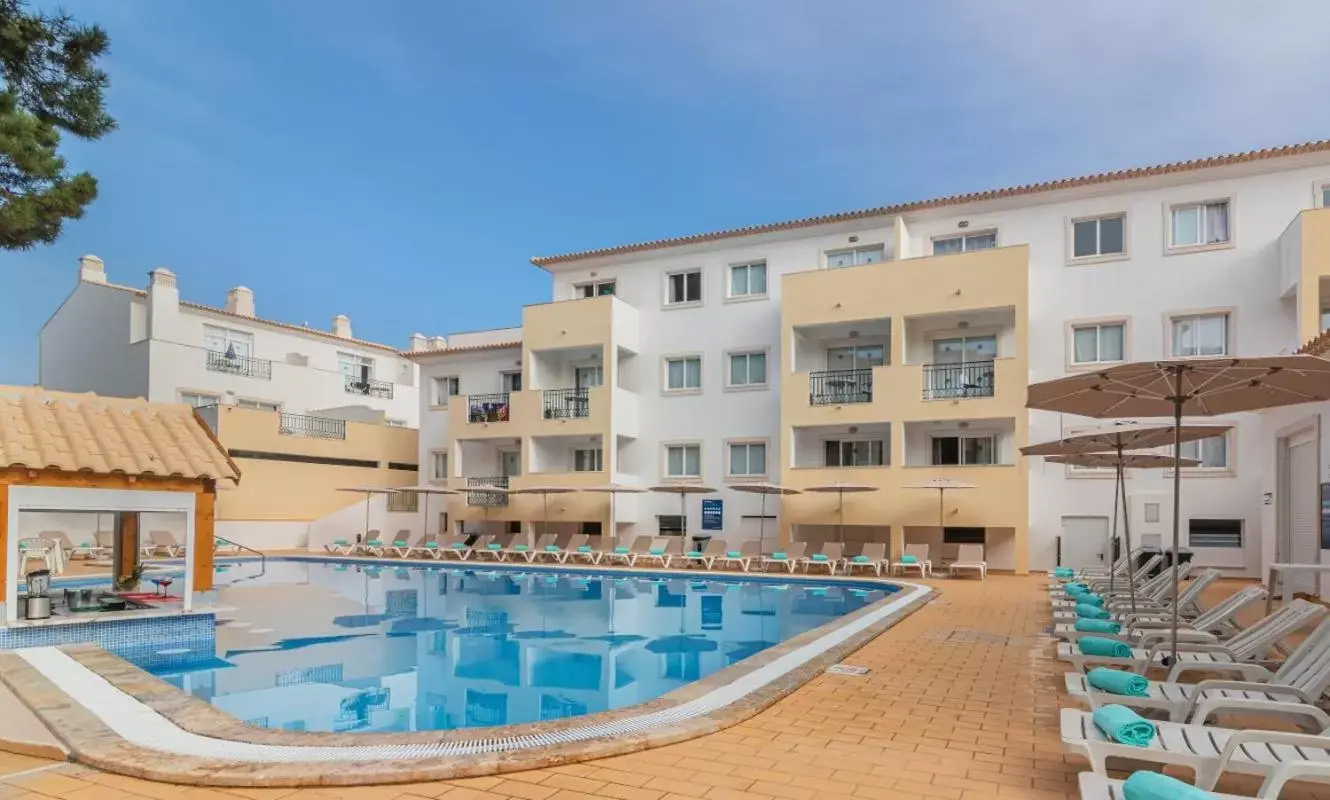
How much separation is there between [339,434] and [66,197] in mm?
23228

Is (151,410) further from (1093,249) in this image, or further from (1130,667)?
(1093,249)

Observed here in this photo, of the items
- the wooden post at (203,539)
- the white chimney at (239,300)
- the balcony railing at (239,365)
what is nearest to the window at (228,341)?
the balcony railing at (239,365)

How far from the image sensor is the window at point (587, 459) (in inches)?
1048

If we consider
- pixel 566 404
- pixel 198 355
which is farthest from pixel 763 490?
pixel 198 355

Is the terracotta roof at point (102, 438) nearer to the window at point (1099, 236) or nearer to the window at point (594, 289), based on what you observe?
the window at point (594, 289)

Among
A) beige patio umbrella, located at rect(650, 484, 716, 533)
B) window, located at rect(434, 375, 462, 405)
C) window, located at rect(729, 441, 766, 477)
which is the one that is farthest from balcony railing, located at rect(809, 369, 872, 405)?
window, located at rect(434, 375, 462, 405)

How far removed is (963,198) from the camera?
21781 millimetres

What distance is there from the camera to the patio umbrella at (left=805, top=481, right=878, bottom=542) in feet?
65.2

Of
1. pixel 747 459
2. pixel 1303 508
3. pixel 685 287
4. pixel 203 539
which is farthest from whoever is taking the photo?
pixel 685 287

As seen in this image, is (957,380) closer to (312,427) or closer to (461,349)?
(461,349)

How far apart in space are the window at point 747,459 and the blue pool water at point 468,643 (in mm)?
5453

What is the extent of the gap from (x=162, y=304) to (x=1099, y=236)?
97.8 ft

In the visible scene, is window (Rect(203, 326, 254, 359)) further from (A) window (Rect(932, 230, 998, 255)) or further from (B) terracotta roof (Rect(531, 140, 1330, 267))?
(A) window (Rect(932, 230, 998, 255))

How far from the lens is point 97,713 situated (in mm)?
6082
